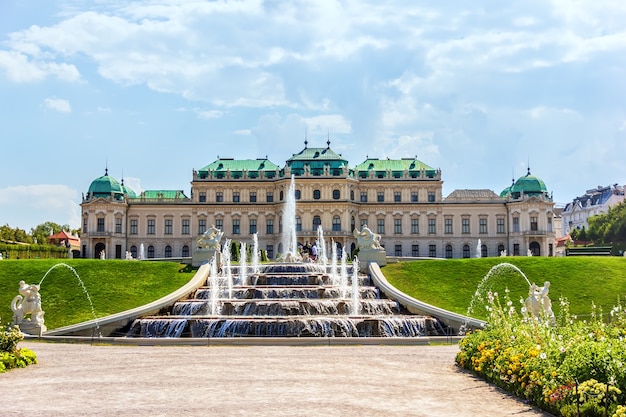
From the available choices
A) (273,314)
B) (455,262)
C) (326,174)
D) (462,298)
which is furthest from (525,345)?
(326,174)

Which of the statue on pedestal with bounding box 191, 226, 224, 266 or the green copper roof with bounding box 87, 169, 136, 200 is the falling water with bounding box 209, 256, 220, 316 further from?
the green copper roof with bounding box 87, 169, 136, 200

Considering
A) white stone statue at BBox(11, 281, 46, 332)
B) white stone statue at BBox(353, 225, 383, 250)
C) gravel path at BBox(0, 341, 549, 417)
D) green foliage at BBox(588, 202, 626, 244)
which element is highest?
green foliage at BBox(588, 202, 626, 244)

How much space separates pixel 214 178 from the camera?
89.7 meters

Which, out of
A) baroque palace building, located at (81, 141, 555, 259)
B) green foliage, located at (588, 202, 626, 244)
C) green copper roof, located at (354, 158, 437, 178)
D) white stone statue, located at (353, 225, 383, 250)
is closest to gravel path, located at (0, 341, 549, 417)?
white stone statue, located at (353, 225, 383, 250)

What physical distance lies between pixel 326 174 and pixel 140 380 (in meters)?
70.7

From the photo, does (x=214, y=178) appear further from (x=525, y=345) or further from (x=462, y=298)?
(x=525, y=345)

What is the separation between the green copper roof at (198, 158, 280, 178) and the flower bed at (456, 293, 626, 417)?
73.8 meters

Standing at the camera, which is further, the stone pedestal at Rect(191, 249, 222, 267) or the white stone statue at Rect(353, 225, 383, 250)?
the white stone statue at Rect(353, 225, 383, 250)

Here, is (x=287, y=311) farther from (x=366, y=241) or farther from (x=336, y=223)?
(x=336, y=223)

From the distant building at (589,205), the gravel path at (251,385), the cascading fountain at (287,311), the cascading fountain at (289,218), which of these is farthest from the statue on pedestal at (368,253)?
the distant building at (589,205)

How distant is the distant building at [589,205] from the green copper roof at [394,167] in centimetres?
4282

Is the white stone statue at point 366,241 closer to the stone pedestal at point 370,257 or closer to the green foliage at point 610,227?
the stone pedestal at point 370,257

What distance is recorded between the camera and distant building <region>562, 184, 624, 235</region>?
4919 inches

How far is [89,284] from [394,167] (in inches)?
2273
